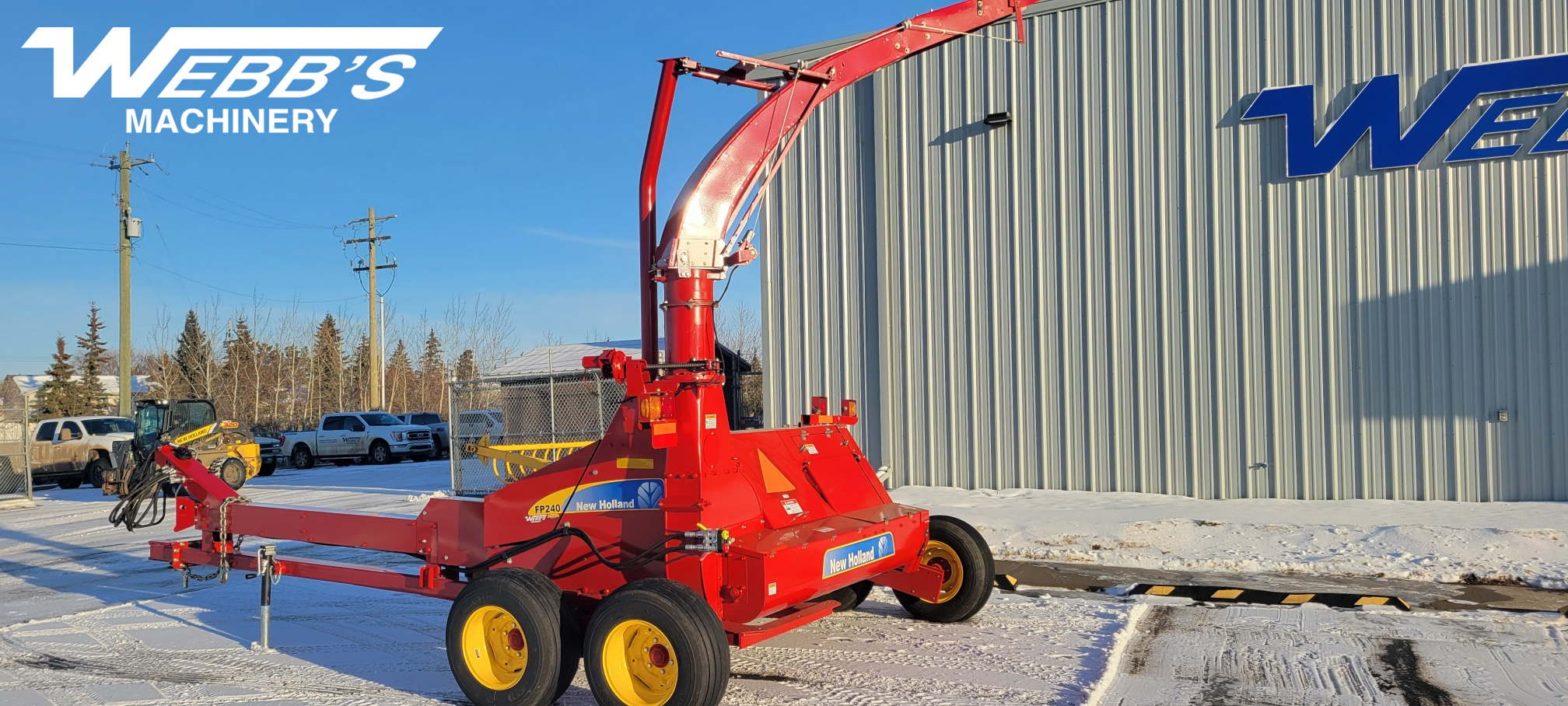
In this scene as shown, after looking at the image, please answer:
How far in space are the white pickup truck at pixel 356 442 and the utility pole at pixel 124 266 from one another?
4809 mm

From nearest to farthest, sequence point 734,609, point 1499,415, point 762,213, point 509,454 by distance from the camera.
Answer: point 734,609
point 1499,415
point 509,454
point 762,213

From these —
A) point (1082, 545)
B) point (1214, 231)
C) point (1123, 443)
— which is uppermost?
point (1214, 231)

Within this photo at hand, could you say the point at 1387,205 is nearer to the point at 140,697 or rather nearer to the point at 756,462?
the point at 756,462

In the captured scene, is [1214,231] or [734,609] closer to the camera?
[734,609]

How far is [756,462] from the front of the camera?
6.02m

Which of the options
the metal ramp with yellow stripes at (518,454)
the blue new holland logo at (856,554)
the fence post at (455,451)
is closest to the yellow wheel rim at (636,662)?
the blue new holland logo at (856,554)

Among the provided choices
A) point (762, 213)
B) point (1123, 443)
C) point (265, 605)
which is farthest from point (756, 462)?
point (762, 213)

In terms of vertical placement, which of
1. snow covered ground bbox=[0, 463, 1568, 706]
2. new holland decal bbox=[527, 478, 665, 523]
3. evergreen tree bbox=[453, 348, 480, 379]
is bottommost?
snow covered ground bbox=[0, 463, 1568, 706]

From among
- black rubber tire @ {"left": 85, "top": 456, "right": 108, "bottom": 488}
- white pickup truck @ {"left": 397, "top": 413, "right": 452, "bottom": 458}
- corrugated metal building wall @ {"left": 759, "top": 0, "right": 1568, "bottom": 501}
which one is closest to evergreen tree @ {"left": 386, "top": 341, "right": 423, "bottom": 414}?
white pickup truck @ {"left": 397, "top": 413, "right": 452, "bottom": 458}

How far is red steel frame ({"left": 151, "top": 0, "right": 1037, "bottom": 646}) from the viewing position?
216 inches

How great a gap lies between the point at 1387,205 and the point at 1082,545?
5.55m

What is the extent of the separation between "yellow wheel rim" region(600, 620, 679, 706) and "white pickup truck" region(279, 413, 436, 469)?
31441 millimetres

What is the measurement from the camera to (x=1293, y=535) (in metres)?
10.5

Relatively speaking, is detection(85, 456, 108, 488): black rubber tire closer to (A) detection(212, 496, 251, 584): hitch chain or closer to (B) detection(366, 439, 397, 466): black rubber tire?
(B) detection(366, 439, 397, 466): black rubber tire
